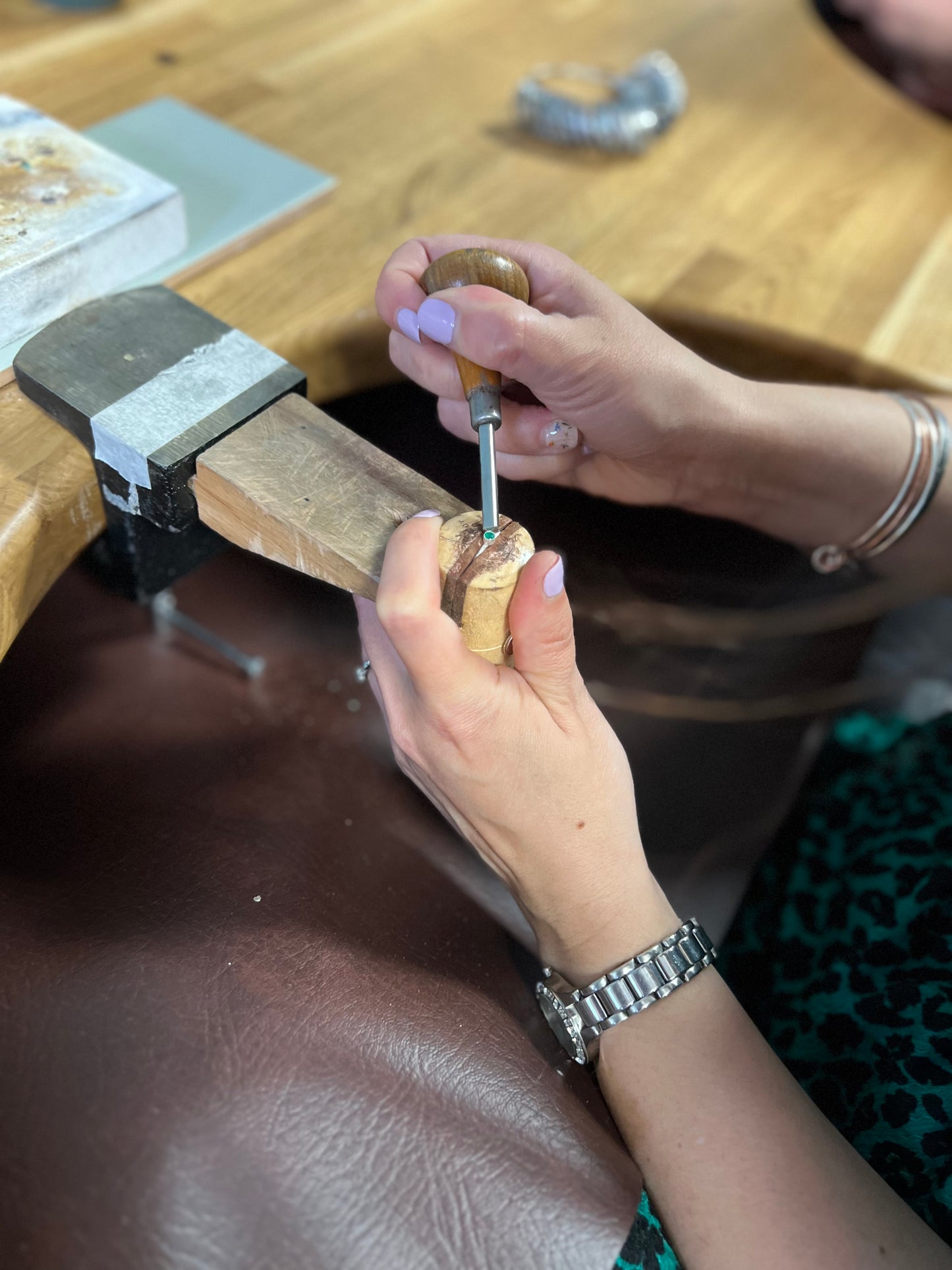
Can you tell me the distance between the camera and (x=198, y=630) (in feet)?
2.31

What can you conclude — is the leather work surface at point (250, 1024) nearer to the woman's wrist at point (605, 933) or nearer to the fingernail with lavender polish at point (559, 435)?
the woman's wrist at point (605, 933)

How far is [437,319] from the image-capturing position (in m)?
0.53

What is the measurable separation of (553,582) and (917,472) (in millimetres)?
406

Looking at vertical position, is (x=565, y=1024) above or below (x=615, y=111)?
below

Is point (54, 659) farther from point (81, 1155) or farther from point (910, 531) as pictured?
point (910, 531)

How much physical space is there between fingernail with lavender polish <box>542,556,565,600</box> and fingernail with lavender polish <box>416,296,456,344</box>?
0.16 metres

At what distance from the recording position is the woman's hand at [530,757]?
45cm

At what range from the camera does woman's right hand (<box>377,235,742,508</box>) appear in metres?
0.52

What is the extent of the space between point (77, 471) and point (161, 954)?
0.27 metres

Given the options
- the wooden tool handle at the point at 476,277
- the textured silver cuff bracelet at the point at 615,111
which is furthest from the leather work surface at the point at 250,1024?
the textured silver cuff bracelet at the point at 615,111

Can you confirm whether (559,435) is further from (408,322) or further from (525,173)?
(525,173)

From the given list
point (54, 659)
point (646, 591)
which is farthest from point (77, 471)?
point (646, 591)

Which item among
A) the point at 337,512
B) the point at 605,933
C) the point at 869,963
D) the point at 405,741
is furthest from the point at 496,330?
the point at 869,963

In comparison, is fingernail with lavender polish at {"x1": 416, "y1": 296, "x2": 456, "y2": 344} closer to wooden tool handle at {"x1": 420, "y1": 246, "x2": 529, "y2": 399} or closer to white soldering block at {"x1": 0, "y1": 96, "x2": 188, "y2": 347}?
wooden tool handle at {"x1": 420, "y1": 246, "x2": 529, "y2": 399}
